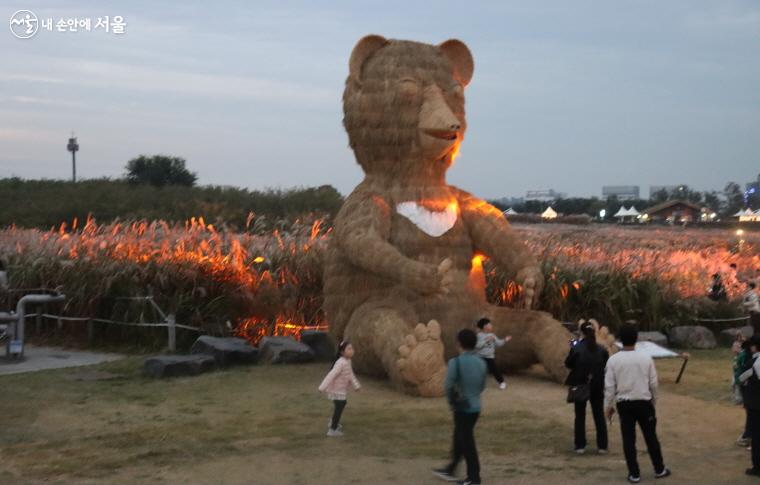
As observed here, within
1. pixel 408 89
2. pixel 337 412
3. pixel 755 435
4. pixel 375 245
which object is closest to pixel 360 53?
pixel 408 89

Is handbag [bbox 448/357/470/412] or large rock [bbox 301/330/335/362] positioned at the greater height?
handbag [bbox 448/357/470/412]

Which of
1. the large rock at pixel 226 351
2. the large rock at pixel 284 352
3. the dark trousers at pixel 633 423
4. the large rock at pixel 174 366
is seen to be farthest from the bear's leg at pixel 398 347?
the dark trousers at pixel 633 423

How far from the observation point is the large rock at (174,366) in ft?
31.6

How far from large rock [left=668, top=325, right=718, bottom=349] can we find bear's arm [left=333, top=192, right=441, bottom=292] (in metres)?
5.21

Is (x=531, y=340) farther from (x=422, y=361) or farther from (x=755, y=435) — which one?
(x=755, y=435)

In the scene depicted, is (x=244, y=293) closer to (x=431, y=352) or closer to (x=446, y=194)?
(x=446, y=194)

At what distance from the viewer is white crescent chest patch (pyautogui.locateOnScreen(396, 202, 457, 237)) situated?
31.3 feet

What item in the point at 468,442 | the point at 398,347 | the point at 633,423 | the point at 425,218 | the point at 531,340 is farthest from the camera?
the point at 425,218

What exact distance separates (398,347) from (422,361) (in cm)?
31

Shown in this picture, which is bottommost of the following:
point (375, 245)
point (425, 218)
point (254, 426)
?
point (254, 426)

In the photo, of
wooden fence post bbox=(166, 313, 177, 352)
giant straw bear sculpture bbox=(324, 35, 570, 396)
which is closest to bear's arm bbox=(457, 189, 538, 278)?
giant straw bear sculpture bbox=(324, 35, 570, 396)

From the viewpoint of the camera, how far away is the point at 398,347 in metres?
8.64

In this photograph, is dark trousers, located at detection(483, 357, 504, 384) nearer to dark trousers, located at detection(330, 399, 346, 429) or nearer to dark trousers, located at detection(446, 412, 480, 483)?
dark trousers, located at detection(330, 399, 346, 429)

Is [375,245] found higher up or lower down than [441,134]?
lower down
